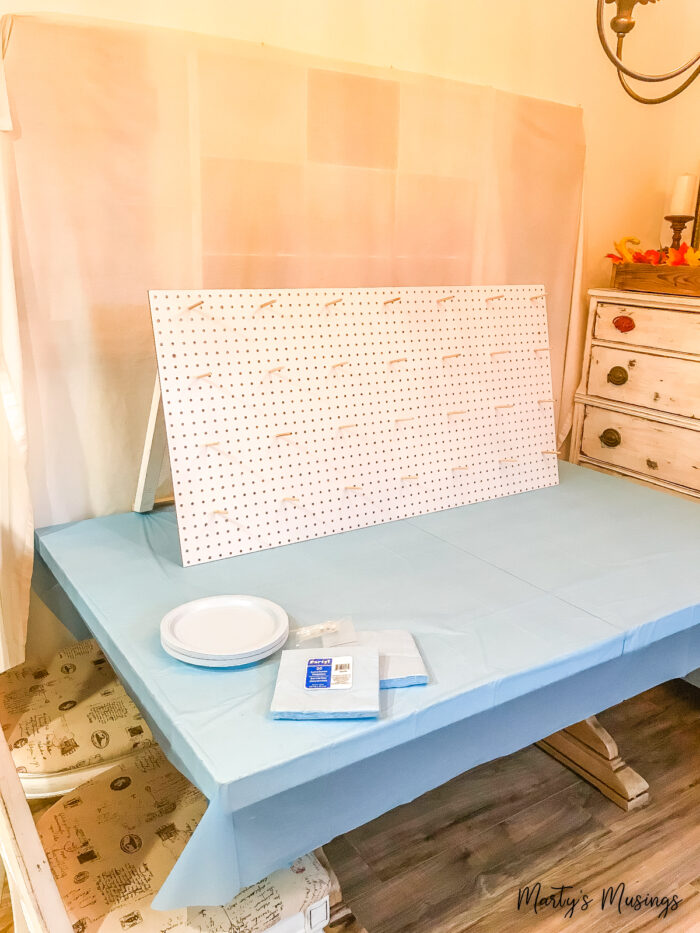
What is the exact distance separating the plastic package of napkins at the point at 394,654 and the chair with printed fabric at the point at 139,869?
0.31m

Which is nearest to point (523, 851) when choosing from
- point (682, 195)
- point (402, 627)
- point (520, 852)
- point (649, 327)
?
point (520, 852)

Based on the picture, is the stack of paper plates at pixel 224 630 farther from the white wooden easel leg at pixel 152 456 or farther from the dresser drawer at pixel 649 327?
the dresser drawer at pixel 649 327

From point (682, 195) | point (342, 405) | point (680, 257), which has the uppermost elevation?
point (682, 195)

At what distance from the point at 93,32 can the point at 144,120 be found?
7.1 inches

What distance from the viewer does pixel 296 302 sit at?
1.61 m

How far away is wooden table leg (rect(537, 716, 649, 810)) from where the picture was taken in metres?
1.77

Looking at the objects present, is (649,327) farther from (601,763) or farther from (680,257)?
(601,763)

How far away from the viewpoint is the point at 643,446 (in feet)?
7.49

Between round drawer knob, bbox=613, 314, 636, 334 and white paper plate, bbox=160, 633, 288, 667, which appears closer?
white paper plate, bbox=160, 633, 288, 667

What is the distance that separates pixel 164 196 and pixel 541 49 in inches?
48.5

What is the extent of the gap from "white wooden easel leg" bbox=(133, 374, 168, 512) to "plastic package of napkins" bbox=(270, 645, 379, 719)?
2.02 feet

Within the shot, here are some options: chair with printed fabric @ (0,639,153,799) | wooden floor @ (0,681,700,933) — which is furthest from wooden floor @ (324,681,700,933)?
chair with printed fabric @ (0,639,153,799)

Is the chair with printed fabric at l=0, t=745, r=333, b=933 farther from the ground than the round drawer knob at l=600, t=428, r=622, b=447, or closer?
closer

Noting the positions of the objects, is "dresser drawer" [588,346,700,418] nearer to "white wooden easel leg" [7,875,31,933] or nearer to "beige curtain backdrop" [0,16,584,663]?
Answer: "beige curtain backdrop" [0,16,584,663]
